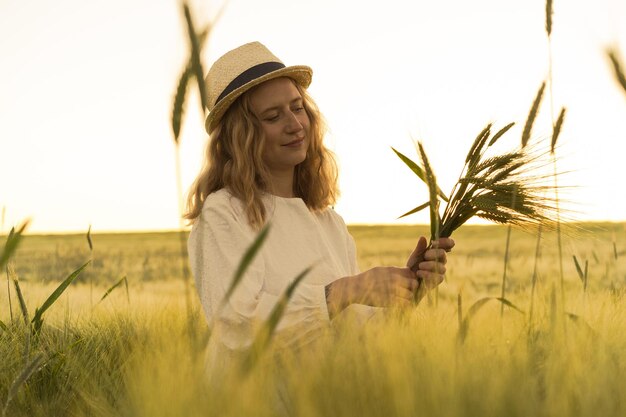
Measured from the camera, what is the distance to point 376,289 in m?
1.60

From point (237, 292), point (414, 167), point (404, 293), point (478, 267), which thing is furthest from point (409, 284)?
point (478, 267)

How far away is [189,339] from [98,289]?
355cm

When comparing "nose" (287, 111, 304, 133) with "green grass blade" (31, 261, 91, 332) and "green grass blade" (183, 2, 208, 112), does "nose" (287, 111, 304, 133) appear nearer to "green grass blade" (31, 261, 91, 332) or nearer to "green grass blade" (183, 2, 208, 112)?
"green grass blade" (31, 261, 91, 332)

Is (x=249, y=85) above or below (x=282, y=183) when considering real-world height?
above

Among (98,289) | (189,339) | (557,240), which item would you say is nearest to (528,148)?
(557,240)

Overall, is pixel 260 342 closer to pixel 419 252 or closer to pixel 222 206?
pixel 419 252

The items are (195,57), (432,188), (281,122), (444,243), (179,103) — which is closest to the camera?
(195,57)

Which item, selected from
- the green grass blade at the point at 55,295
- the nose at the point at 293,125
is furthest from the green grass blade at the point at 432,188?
the green grass blade at the point at 55,295

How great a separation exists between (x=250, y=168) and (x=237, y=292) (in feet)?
1.51

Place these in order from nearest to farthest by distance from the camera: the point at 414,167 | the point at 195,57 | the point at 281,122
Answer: the point at 195,57 < the point at 414,167 < the point at 281,122

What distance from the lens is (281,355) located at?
131 centimetres

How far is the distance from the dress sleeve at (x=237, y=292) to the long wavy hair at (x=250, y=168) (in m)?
0.10

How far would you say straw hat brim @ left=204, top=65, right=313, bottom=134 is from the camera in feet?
6.86

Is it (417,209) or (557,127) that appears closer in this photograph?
(417,209)
